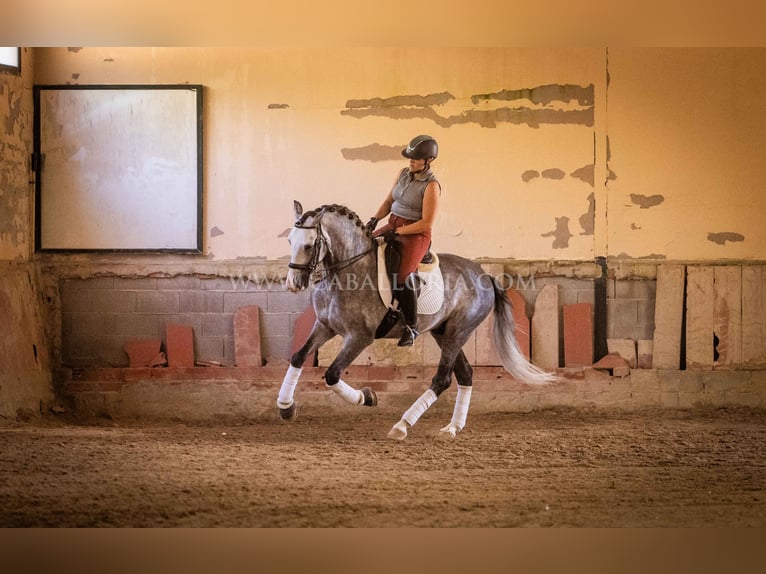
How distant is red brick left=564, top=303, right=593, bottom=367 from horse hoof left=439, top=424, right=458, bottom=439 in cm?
112

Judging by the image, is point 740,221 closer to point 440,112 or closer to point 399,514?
point 440,112

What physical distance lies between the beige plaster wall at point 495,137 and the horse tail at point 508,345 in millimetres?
629

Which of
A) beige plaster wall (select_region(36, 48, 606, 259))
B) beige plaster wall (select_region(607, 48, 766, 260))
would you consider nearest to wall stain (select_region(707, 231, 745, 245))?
beige plaster wall (select_region(607, 48, 766, 260))

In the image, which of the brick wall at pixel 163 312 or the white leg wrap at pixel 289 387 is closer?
the white leg wrap at pixel 289 387

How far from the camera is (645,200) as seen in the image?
661 centimetres

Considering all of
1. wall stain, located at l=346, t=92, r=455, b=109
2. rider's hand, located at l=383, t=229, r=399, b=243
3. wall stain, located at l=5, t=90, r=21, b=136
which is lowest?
rider's hand, located at l=383, t=229, r=399, b=243

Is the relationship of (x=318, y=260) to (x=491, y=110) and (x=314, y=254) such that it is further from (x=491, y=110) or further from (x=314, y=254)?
(x=491, y=110)

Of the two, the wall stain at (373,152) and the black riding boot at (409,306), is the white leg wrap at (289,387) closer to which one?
the black riding boot at (409,306)

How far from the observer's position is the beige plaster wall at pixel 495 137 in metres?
6.51

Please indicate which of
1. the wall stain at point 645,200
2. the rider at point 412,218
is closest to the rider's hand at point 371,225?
the rider at point 412,218

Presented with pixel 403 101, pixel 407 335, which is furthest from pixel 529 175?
pixel 407 335

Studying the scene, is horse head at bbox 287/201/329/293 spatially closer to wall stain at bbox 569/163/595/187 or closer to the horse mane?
the horse mane

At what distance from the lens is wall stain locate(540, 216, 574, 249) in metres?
6.59
